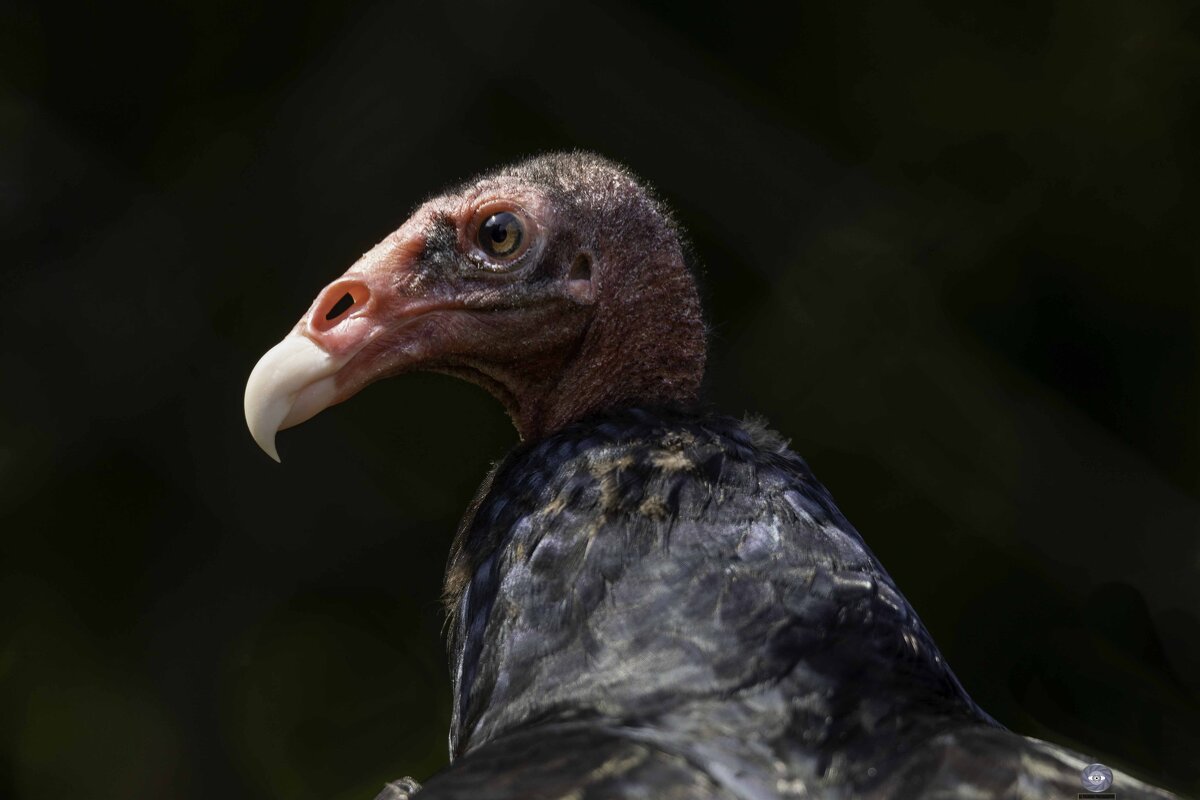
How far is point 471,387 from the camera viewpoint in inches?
149

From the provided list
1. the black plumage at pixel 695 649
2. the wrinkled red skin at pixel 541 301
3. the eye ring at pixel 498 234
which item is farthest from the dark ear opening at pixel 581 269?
the black plumage at pixel 695 649

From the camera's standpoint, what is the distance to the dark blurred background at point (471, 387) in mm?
3377

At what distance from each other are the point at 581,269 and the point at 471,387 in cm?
154

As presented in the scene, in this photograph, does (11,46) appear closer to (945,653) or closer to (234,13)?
(234,13)

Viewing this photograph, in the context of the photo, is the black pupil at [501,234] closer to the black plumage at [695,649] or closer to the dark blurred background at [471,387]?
the black plumage at [695,649]

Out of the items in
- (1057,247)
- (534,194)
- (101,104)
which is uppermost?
(101,104)

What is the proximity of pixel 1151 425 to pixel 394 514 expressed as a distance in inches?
91.3

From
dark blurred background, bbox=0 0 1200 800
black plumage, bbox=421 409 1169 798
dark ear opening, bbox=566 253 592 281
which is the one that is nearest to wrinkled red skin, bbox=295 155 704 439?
dark ear opening, bbox=566 253 592 281

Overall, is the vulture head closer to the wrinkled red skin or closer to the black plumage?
the wrinkled red skin

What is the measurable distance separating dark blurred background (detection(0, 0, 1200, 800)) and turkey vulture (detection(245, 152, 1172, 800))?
1048mm

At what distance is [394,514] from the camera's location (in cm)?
371

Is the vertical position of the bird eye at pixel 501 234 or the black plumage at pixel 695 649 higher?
the bird eye at pixel 501 234

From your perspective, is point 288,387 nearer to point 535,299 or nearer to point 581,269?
point 535,299

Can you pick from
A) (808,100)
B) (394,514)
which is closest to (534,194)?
(808,100)
